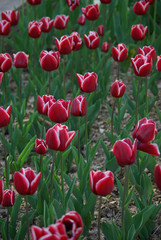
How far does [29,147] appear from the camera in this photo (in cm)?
214

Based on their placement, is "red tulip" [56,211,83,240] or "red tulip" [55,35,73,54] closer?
"red tulip" [56,211,83,240]

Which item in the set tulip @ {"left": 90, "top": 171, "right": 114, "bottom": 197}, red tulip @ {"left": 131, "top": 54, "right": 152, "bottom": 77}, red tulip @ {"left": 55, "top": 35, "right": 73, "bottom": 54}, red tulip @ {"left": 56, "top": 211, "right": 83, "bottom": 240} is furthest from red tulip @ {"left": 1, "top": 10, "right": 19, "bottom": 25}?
red tulip @ {"left": 56, "top": 211, "right": 83, "bottom": 240}

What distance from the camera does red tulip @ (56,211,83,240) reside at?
3.67ft

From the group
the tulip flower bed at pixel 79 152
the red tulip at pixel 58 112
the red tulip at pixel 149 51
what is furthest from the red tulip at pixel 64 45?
the red tulip at pixel 58 112

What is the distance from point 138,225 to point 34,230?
2.44 ft

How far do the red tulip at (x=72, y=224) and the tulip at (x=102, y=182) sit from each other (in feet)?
1.12

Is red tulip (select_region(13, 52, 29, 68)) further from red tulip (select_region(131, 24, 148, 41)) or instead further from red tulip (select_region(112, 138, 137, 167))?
red tulip (select_region(112, 138, 137, 167))

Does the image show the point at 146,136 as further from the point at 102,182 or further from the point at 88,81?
the point at 88,81

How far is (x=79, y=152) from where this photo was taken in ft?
6.94

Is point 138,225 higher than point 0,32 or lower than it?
lower

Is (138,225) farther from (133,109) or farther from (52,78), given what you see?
(52,78)

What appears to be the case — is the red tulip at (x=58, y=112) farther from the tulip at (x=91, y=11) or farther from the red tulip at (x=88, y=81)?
the tulip at (x=91, y=11)

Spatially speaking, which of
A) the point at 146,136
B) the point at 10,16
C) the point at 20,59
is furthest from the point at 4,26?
the point at 146,136

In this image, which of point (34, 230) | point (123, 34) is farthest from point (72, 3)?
point (34, 230)
